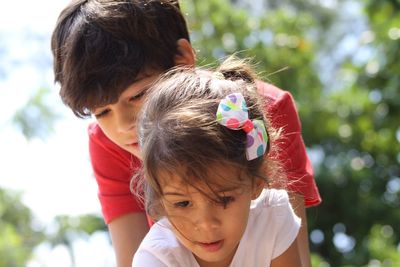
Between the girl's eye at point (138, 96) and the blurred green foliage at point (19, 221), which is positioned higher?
the girl's eye at point (138, 96)

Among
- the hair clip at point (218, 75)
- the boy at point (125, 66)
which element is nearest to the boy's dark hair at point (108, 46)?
the boy at point (125, 66)

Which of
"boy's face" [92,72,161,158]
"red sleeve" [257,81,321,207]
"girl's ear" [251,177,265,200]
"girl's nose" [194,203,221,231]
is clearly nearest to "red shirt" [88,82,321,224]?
"red sleeve" [257,81,321,207]

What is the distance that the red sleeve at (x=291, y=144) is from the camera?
10.1ft

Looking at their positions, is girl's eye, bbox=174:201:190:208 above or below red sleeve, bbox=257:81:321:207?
above

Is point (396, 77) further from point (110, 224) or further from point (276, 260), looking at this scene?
point (276, 260)

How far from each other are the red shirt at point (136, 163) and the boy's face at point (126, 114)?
0.13m

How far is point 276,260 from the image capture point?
9.02 ft

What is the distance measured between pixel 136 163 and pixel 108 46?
0.40 m

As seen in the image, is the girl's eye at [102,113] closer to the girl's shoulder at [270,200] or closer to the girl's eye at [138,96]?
the girl's eye at [138,96]

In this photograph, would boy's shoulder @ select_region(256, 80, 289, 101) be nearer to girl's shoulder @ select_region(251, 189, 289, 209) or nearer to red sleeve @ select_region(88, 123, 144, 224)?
girl's shoulder @ select_region(251, 189, 289, 209)

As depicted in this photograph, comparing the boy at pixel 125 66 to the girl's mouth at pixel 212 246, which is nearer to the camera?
the girl's mouth at pixel 212 246

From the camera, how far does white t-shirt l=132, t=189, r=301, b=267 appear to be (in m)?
2.66

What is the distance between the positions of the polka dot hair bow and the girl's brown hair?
2 centimetres

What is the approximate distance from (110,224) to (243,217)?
3.07 feet
